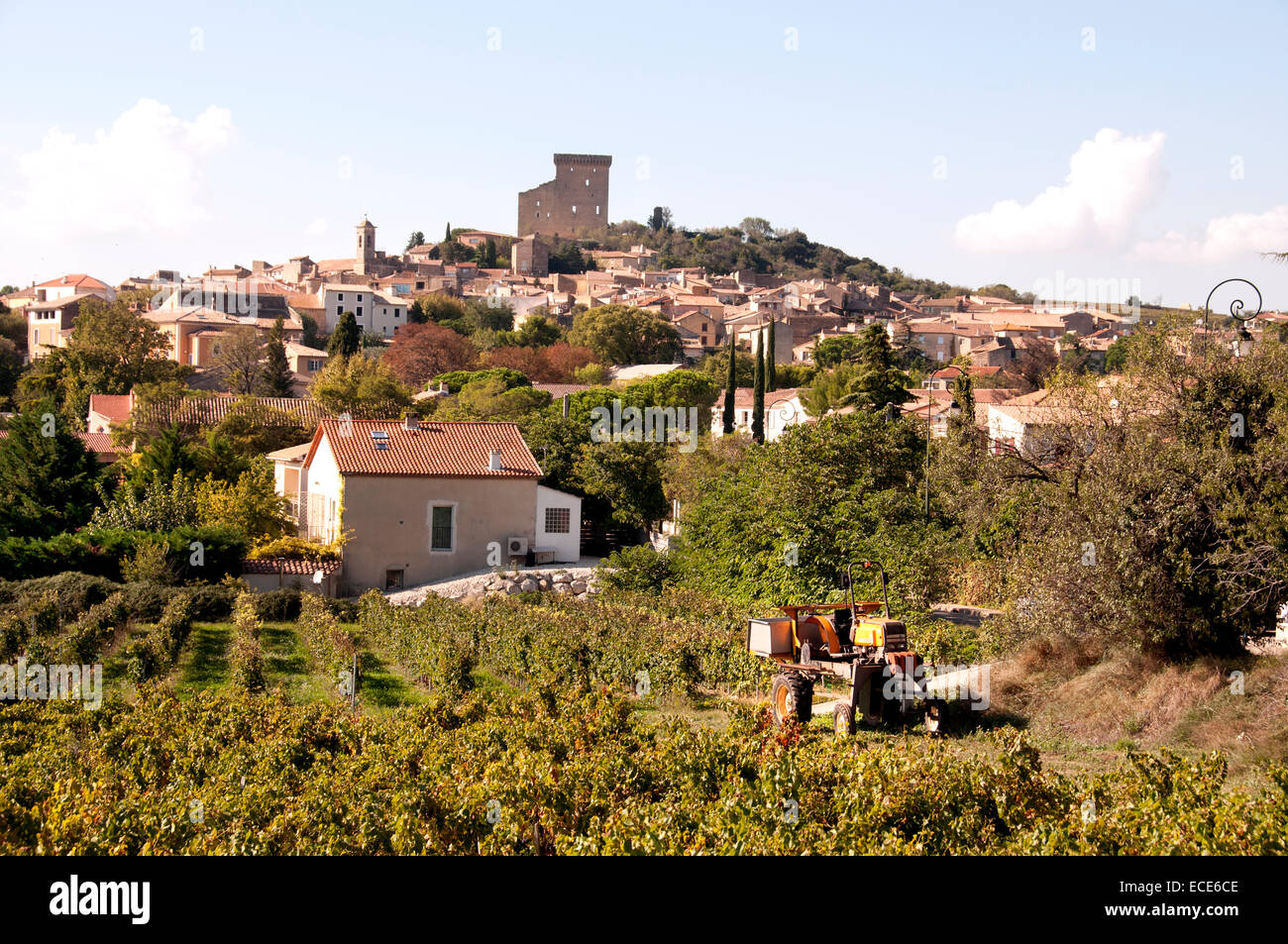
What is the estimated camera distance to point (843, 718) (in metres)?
11.6

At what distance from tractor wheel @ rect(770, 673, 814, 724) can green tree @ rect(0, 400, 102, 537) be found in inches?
955

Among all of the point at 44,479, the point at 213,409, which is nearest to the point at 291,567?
the point at 44,479

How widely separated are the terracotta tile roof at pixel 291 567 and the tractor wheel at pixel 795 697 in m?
17.9

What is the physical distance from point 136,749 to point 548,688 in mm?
4988

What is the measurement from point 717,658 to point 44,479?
Result: 75.1 feet

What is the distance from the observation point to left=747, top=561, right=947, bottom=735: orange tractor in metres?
11.7

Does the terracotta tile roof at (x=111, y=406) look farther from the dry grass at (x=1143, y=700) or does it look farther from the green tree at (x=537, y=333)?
the dry grass at (x=1143, y=700)

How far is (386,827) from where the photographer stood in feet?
24.2

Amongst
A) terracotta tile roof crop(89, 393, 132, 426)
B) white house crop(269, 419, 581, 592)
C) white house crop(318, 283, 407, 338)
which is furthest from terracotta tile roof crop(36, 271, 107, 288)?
white house crop(269, 419, 581, 592)

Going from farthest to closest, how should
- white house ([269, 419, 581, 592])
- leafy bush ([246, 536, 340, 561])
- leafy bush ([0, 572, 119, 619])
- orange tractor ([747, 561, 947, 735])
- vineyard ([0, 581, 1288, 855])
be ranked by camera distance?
white house ([269, 419, 581, 592]) → leafy bush ([246, 536, 340, 561]) → leafy bush ([0, 572, 119, 619]) → orange tractor ([747, 561, 947, 735]) → vineyard ([0, 581, 1288, 855])

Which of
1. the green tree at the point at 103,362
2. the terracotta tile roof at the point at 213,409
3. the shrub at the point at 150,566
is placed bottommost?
the shrub at the point at 150,566

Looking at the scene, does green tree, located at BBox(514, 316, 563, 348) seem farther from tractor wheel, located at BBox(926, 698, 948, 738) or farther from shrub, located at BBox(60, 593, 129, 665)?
tractor wheel, located at BBox(926, 698, 948, 738)

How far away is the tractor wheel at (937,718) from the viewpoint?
11578mm

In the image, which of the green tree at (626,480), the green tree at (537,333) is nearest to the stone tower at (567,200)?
the green tree at (537,333)
